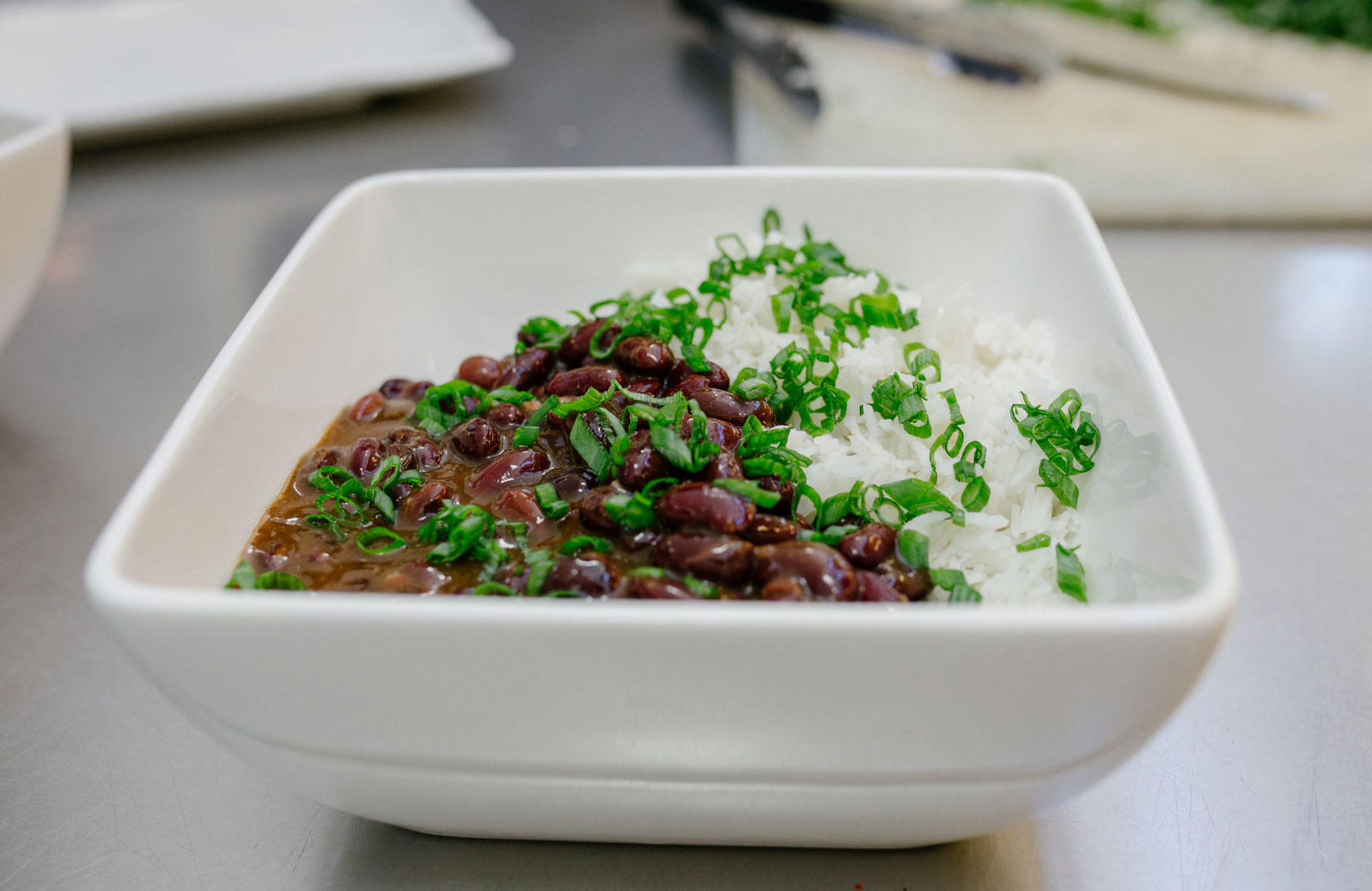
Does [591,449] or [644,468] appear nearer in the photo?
[644,468]

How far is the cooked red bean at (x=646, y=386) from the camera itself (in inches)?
60.5

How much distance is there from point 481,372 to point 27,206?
1.01 m

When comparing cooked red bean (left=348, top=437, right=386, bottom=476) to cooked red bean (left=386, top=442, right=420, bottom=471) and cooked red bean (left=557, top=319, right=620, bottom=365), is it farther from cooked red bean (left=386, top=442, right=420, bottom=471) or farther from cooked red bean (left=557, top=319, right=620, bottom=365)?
cooked red bean (left=557, top=319, right=620, bottom=365)

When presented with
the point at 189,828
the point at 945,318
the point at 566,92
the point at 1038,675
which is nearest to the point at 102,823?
the point at 189,828

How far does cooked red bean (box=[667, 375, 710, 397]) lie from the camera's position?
1497 millimetres

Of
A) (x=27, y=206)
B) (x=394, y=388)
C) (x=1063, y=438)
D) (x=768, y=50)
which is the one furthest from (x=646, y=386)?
(x=768, y=50)

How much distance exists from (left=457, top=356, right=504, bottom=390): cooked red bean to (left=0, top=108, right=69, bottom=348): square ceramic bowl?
958mm

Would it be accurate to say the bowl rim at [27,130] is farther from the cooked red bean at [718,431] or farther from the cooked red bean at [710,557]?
the cooked red bean at [710,557]

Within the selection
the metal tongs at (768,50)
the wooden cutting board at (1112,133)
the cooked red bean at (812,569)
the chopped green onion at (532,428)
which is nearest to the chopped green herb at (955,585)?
the cooked red bean at (812,569)

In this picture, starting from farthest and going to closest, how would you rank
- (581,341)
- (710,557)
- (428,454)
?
(581,341) < (428,454) < (710,557)

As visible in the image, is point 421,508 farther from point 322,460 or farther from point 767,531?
point 767,531

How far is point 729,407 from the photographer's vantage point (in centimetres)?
146

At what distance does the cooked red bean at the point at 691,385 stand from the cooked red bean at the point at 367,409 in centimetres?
49

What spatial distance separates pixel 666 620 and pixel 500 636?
0.15 metres
